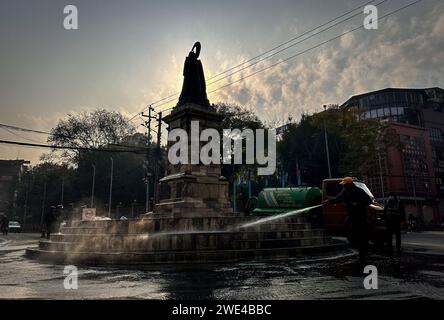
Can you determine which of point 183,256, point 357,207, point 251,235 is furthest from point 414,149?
point 183,256

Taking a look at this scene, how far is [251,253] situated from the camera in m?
8.36

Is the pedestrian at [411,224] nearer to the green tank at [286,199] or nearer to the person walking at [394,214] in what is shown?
the green tank at [286,199]

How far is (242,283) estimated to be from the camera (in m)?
5.09

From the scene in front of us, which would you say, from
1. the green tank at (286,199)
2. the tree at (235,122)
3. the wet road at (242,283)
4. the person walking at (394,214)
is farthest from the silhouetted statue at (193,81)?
the tree at (235,122)

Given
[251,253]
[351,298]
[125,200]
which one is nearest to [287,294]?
[351,298]

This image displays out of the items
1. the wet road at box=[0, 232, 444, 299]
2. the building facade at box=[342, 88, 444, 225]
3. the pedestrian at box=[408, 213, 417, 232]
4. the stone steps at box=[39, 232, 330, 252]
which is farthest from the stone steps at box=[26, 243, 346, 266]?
the building facade at box=[342, 88, 444, 225]

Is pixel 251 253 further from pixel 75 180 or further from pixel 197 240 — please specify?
pixel 75 180

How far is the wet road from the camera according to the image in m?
4.21

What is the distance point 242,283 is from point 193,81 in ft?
32.1

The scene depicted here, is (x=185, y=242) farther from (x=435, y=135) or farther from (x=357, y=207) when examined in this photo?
(x=435, y=135)

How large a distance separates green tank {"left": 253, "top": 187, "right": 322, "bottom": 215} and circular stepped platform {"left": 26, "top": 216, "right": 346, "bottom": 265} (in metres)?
7.53

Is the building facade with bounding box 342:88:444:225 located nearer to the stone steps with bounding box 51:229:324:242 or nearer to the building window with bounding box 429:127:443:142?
the building window with bounding box 429:127:443:142

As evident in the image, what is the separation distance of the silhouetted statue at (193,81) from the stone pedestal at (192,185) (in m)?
0.48

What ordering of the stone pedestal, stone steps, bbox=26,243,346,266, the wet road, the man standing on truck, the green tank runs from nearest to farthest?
1. the wet road
2. the man standing on truck
3. stone steps, bbox=26,243,346,266
4. the stone pedestal
5. the green tank
